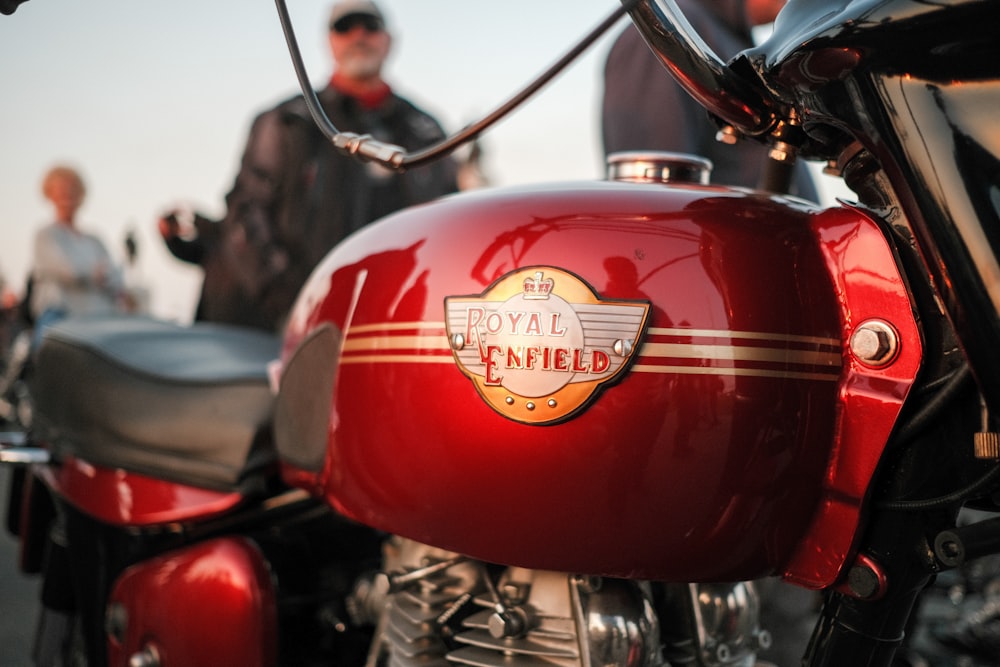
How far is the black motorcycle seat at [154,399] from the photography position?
1345mm

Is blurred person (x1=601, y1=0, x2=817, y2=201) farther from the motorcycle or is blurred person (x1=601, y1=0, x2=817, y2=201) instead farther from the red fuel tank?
the red fuel tank

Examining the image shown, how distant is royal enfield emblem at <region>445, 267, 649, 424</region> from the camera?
0.83 metres

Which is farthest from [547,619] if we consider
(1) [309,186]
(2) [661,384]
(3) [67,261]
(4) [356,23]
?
(3) [67,261]

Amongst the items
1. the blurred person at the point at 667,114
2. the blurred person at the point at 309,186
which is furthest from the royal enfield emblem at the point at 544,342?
the blurred person at the point at 309,186

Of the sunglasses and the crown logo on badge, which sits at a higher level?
the sunglasses

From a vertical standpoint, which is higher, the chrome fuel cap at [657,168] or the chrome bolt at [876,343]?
the chrome fuel cap at [657,168]

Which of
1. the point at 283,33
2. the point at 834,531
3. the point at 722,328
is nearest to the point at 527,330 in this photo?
the point at 722,328

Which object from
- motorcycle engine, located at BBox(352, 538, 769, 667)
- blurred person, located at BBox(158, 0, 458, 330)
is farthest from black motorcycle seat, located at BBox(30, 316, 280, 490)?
blurred person, located at BBox(158, 0, 458, 330)

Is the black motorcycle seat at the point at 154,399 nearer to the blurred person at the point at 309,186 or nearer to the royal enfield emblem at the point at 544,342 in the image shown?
the royal enfield emblem at the point at 544,342

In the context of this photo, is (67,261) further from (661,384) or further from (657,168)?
(661,384)

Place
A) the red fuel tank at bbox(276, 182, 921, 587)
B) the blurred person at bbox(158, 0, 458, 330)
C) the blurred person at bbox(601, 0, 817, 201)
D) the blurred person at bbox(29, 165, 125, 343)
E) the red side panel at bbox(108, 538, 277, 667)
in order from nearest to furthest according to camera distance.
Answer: the red fuel tank at bbox(276, 182, 921, 587), the red side panel at bbox(108, 538, 277, 667), the blurred person at bbox(601, 0, 817, 201), the blurred person at bbox(158, 0, 458, 330), the blurred person at bbox(29, 165, 125, 343)

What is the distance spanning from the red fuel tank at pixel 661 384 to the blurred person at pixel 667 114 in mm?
982

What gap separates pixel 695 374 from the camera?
0.82m

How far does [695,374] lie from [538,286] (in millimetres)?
160
